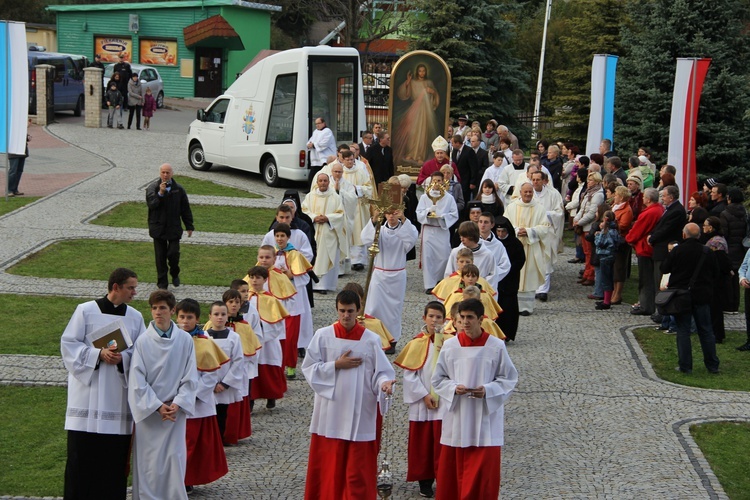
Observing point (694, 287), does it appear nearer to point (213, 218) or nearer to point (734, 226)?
point (734, 226)

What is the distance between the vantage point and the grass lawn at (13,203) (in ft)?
74.3

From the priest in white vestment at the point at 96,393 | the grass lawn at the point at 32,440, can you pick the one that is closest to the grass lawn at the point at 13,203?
the grass lawn at the point at 32,440

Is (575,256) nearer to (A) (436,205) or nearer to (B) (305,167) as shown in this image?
(A) (436,205)

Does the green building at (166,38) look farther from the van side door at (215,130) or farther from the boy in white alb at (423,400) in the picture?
the boy in white alb at (423,400)

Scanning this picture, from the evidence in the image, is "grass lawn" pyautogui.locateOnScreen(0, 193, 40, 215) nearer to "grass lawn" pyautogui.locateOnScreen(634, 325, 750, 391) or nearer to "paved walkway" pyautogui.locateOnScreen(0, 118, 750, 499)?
"paved walkway" pyautogui.locateOnScreen(0, 118, 750, 499)

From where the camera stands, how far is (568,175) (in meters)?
22.2

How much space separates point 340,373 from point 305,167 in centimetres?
1751

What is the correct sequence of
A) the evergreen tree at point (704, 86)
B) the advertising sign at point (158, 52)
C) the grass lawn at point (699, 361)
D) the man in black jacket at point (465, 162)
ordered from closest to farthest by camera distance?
the grass lawn at point (699, 361)
the man in black jacket at point (465, 162)
the evergreen tree at point (704, 86)
the advertising sign at point (158, 52)

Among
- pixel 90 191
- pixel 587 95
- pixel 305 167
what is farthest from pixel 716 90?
pixel 90 191

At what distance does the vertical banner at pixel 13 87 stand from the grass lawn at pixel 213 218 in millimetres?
2438

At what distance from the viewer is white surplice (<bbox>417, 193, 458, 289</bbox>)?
17.2m

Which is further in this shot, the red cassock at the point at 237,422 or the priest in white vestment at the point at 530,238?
the priest in white vestment at the point at 530,238

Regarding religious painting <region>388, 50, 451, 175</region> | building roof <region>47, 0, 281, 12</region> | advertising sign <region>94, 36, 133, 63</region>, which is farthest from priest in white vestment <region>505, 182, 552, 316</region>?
advertising sign <region>94, 36, 133, 63</region>

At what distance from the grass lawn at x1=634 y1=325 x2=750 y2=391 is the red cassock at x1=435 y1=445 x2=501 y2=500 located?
537 cm
